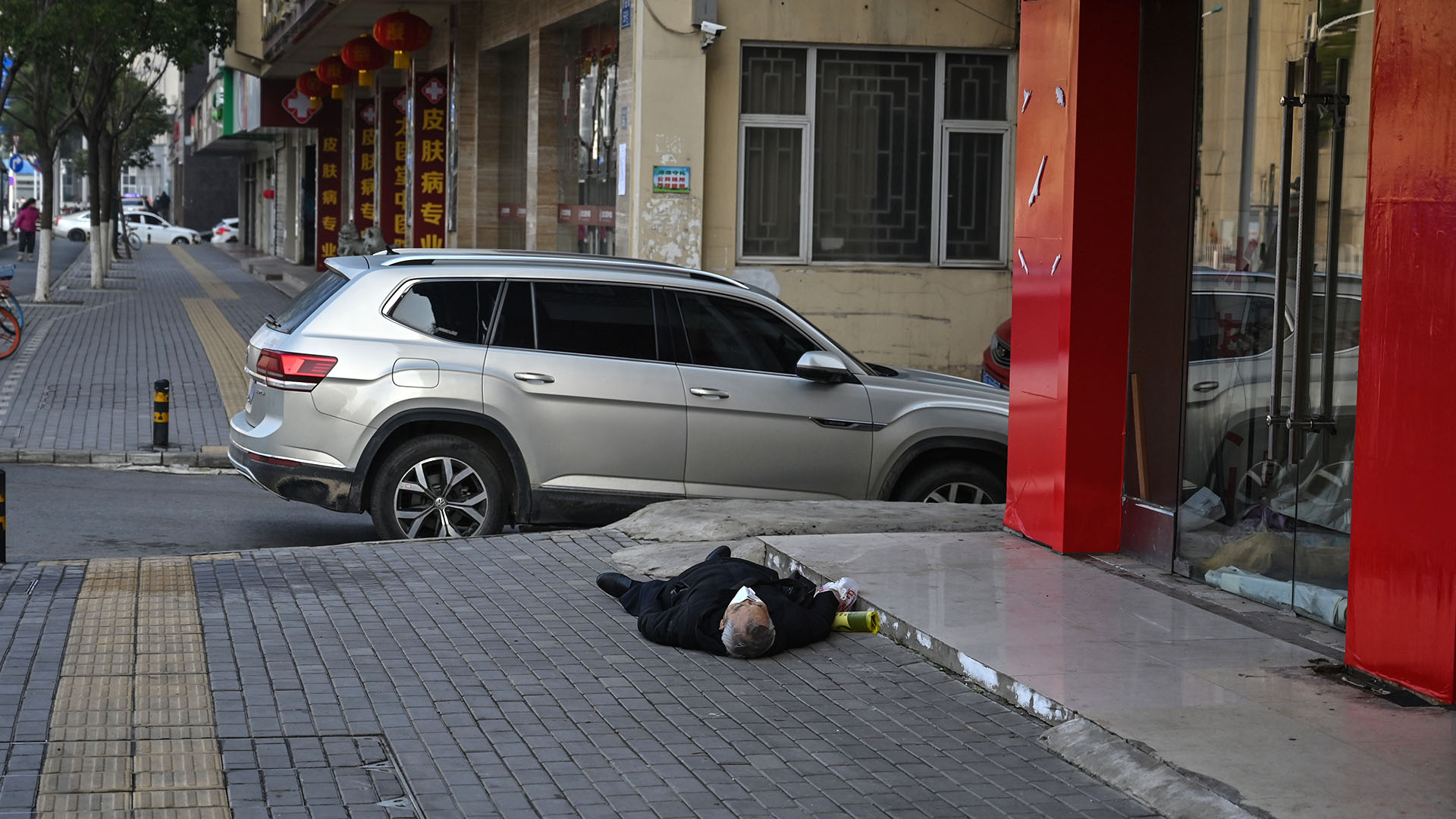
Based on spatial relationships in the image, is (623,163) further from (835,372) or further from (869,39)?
(835,372)

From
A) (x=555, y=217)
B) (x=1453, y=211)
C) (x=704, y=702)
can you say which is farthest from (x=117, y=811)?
(x=555, y=217)

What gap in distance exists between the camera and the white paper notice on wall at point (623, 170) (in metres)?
14.1

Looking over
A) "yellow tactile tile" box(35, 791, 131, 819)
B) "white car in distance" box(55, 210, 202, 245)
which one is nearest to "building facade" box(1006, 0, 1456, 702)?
"yellow tactile tile" box(35, 791, 131, 819)

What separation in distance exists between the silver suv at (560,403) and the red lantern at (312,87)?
87.3 ft

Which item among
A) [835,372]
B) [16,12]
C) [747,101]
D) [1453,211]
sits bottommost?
[835,372]

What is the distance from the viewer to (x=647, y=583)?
7066 millimetres

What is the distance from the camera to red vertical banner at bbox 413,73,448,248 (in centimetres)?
2442

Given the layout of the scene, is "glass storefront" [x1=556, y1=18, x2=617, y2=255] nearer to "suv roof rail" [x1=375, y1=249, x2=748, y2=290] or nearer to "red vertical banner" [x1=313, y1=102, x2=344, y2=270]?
"suv roof rail" [x1=375, y1=249, x2=748, y2=290]

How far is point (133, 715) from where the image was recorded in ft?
17.5

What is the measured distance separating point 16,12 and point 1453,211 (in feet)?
84.2

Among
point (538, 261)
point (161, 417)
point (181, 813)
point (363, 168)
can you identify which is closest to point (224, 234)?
point (363, 168)

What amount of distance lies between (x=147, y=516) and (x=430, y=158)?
15.4 metres

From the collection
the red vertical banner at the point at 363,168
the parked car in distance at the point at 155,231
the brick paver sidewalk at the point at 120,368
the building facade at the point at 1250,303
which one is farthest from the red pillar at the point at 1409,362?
the parked car in distance at the point at 155,231

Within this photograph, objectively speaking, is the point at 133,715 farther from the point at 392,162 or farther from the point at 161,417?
the point at 392,162
